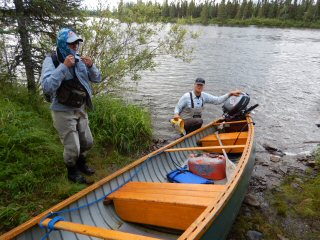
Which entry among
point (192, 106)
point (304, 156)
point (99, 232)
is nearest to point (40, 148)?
point (99, 232)

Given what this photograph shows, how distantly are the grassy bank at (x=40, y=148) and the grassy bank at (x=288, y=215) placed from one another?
8.91 feet

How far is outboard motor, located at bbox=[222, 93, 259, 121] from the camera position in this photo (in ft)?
23.9

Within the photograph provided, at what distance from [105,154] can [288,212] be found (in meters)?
3.69

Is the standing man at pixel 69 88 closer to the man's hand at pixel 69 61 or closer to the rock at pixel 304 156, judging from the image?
the man's hand at pixel 69 61

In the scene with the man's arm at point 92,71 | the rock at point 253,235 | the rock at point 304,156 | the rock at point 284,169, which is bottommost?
the rock at point 304,156

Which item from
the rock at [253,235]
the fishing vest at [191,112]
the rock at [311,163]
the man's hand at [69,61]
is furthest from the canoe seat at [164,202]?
the rock at [311,163]

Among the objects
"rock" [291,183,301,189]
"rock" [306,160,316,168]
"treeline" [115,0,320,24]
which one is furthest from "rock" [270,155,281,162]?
"treeline" [115,0,320,24]

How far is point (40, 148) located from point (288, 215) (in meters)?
4.39

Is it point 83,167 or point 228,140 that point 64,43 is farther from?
point 228,140

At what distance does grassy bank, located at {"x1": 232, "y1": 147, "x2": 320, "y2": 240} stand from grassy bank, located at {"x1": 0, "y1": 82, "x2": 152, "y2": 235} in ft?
8.91

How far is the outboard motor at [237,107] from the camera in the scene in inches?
287

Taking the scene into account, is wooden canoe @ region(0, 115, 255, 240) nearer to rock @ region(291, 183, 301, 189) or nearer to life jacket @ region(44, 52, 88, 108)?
→ life jacket @ region(44, 52, 88, 108)

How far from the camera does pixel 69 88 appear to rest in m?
3.96

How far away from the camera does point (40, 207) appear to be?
401cm
